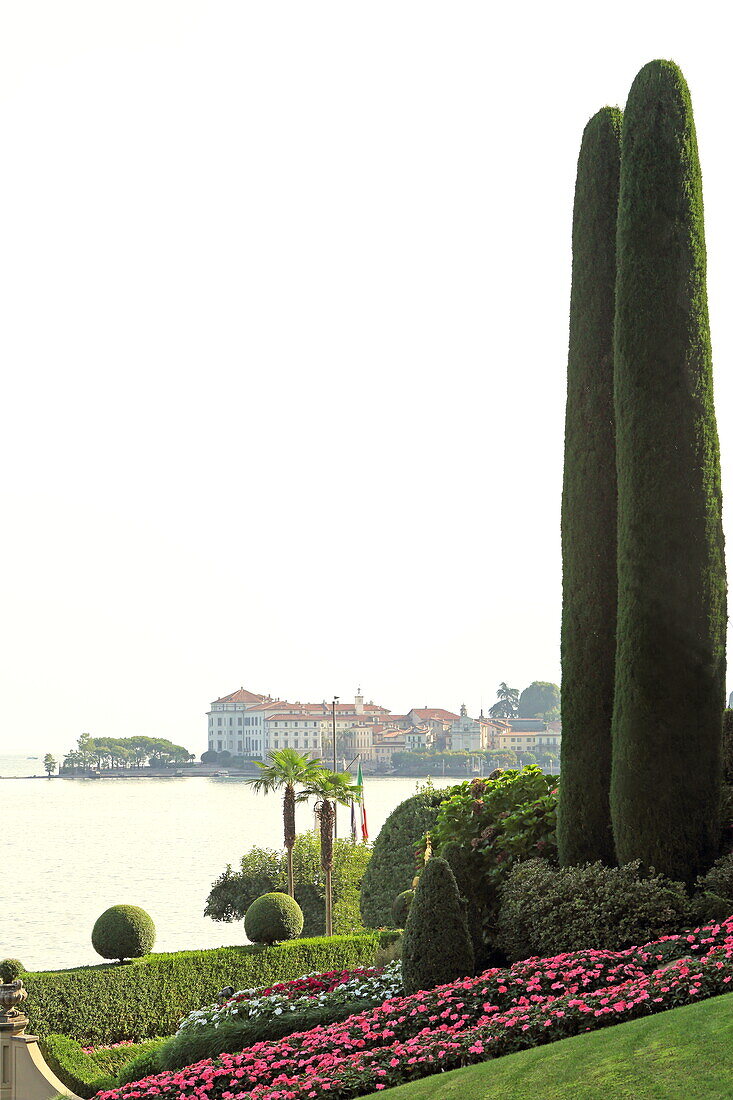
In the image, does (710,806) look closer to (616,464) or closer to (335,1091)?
(616,464)

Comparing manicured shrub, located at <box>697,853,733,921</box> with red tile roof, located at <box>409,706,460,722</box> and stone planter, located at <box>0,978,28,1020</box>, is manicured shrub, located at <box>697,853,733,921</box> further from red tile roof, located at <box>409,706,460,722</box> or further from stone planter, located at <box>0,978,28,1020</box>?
red tile roof, located at <box>409,706,460,722</box>

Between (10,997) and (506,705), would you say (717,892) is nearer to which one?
(10,997)

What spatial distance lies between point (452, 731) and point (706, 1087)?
159823 millimetres

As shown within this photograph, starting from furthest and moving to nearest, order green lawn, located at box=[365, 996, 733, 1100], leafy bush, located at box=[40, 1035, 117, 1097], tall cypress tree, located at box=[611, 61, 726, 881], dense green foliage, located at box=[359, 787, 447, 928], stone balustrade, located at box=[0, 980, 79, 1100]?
dense green foliage, located at box=[359, 787, 447, 928]
leafy bush, located at box=[40, 1035, 117, 1097]
stone balustrade, located at box=[0, 980, 79, 1100]
tall cypress tree, located at box=[611, 61, 726, 881]
green lawn, located at box=[365, 996, 733, 1100]

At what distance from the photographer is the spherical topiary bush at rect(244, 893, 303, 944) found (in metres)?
22.8

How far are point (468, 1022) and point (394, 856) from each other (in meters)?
17.7

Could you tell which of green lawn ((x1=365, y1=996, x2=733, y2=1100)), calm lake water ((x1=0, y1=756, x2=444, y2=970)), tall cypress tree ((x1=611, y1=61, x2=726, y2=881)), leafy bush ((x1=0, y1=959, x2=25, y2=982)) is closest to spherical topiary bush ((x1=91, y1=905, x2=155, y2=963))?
leafy bush ((x1=0, y1=959, x2=25, y2=982))

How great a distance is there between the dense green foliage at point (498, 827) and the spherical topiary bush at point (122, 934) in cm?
892

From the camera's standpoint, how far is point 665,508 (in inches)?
486

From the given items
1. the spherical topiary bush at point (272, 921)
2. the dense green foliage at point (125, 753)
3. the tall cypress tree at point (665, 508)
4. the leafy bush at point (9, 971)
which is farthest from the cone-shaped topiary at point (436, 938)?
the dense green foliage at point (125, 753)

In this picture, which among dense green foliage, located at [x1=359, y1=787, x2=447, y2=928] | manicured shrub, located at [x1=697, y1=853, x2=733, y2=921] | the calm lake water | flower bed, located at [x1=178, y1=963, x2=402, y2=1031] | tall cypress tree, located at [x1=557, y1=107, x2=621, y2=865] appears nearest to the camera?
manicured shrub, located at [x1=697, y1=853, x2=733, y2=921]

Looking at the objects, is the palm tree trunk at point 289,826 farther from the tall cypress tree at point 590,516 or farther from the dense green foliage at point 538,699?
the dense green foliage at point 538,699

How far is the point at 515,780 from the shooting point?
1432 cm

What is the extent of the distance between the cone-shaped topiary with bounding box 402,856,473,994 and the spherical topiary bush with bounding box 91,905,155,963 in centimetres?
1126
